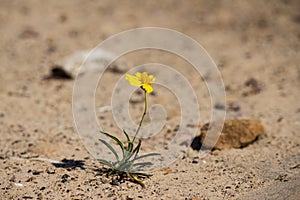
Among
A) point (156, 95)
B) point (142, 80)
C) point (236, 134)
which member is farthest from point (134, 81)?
point (156, 95)

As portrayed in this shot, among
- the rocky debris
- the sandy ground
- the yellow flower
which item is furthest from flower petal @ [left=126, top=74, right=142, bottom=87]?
the rocky debris

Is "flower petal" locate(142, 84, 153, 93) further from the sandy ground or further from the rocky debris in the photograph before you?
the rocky debris

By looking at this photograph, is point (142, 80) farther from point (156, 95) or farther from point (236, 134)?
point (156, 95)

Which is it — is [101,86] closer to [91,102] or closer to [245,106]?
[91,102]

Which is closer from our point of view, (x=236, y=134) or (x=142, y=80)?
(x=142, y=80)

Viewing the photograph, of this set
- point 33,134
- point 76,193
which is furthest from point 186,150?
point 33,134

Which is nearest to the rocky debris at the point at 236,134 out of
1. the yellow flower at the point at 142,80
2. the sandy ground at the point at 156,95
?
the sandy ground at the point at 156,95

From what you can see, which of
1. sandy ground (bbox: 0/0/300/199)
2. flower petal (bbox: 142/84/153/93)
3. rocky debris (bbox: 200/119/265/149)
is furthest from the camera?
rocky debris (bbox: 200/119/265/149)
